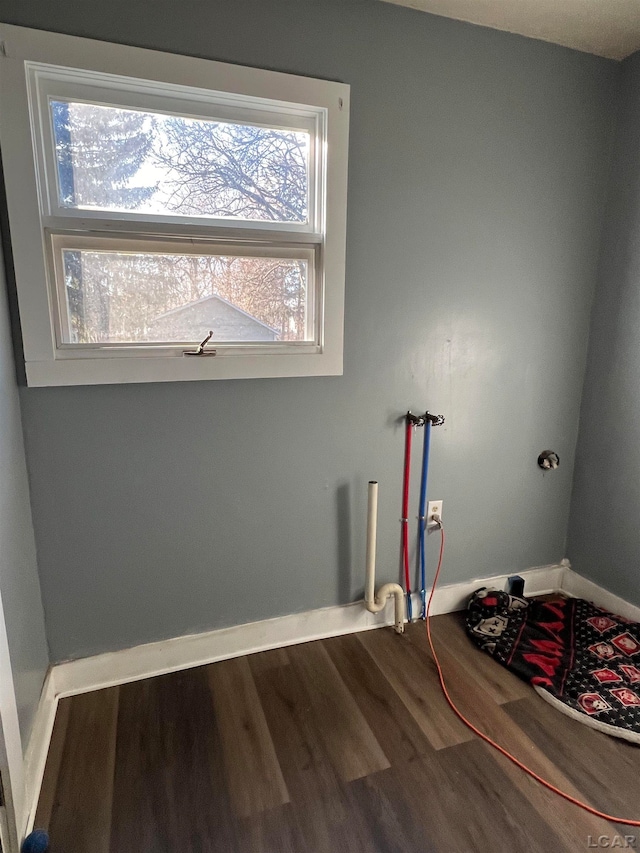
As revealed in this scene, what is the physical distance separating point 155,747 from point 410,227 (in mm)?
2043

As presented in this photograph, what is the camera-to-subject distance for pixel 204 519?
1897 mm

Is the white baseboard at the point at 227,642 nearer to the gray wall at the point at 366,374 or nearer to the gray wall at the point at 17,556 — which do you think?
the gray wall at the point at 366,374

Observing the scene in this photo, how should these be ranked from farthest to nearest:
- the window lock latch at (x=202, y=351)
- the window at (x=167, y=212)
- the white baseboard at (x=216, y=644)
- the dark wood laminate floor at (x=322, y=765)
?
1. the window lock latch at (x=202, y=351)
2. the white baseboard at (x=216, y=644)
3. the window at (x=167, y=212)
4. the dark wood laminate floor at (x=322, y=765)

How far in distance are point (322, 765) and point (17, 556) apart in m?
1.13

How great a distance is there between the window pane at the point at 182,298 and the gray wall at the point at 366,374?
0.62 feet

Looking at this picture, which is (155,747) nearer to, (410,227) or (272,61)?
(410,227)

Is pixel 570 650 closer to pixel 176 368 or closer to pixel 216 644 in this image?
pixel 216 644

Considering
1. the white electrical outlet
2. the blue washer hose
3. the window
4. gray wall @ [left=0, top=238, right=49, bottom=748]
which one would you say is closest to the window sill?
the window

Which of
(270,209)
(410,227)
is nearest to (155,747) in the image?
(270,209)

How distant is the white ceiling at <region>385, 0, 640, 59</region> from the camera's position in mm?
1735

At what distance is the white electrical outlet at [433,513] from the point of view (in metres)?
Answer: 2.22

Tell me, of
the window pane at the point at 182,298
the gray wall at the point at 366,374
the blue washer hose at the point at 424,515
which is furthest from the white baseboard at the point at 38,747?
the blue washer hose at the point at 424,515

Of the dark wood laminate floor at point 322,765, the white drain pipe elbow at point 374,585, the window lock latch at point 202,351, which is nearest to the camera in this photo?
the dark wood laminate floor at point 322,765

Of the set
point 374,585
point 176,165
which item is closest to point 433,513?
point 374,585
